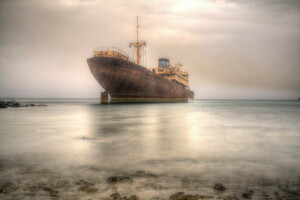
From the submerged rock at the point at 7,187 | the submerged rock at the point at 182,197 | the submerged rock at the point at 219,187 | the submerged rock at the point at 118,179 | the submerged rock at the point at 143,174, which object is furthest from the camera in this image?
the submerged rock at the point at 143,174

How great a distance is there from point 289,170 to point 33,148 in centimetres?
612

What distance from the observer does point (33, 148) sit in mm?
5801

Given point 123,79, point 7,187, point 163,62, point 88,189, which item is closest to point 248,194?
point 88,189

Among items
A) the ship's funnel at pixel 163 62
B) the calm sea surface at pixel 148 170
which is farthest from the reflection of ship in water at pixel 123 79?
the calm sea surface at pixel 148 170

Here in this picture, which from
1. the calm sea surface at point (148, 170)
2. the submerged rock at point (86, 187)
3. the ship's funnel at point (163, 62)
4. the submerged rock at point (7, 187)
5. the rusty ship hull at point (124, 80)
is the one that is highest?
the ship's funnel at point (163, 62)

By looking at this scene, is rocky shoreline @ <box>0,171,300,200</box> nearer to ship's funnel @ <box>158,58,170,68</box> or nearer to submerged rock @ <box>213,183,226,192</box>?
submerged rock @ <box>213,183,226,192</box>

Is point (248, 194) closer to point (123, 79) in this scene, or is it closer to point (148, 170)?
point (148, 170)

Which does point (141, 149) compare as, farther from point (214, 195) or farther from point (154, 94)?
point (154, 94)

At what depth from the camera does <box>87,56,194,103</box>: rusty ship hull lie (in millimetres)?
32819

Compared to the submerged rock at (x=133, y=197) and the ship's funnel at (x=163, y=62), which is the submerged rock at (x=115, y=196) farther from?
the ship's funnel at (x=163, y=62)

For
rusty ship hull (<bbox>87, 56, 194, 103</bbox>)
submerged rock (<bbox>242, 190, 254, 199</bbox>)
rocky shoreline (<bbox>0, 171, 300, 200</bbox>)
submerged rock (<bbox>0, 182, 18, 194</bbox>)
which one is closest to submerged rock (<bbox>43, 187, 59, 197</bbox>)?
rocky shoreline (<bbox>0, 171, 300, 200</bbox>)

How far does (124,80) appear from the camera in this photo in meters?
34.0

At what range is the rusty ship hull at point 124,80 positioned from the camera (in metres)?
32.8

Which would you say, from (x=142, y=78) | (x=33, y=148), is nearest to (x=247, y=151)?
(x=33, y=148)
